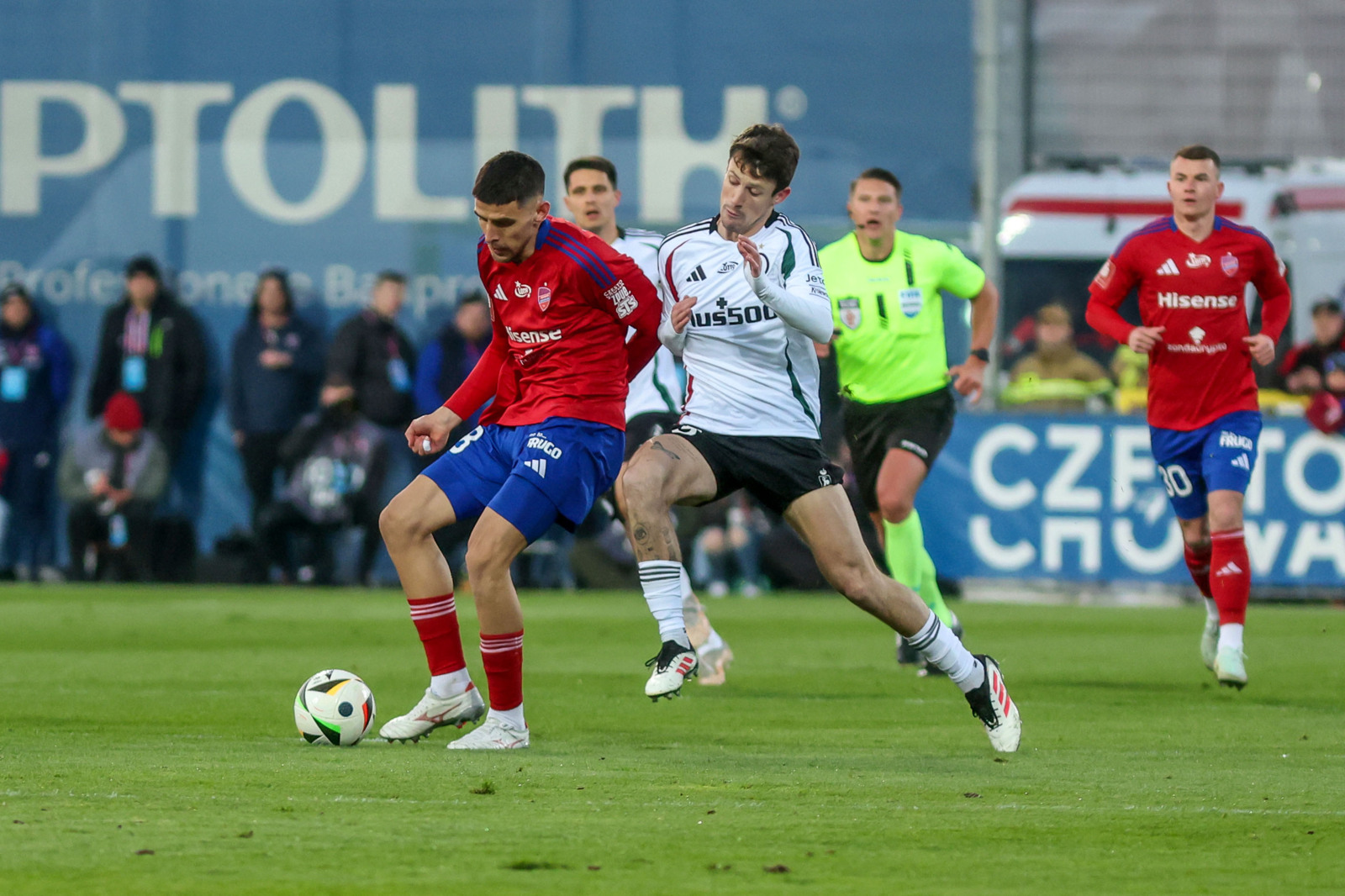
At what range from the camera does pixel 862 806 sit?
18.9 ft

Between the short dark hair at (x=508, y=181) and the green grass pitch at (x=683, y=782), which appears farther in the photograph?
the short dark hair at (x=508, y=181)

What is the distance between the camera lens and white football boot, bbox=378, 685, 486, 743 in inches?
283

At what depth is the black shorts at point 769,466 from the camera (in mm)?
7281

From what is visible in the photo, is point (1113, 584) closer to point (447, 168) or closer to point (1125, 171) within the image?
point (1125, 171)

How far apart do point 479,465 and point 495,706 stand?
840 mm

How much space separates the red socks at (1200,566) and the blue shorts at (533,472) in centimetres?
438

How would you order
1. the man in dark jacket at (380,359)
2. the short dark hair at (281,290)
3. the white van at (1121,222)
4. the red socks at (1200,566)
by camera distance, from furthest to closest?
the white van at (1121,222) < the short dark hair at (281,290) < the man in dark jacket at (380,359) < the red socks at (1200,566)

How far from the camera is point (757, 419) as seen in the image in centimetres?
746

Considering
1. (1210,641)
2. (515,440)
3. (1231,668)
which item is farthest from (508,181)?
(1210,641)

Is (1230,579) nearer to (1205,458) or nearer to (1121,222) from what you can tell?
(1205,458)

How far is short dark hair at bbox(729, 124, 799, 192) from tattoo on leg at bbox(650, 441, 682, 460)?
104 centimetres

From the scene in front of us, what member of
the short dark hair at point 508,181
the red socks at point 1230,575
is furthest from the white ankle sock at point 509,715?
the red socks at point 1230,575

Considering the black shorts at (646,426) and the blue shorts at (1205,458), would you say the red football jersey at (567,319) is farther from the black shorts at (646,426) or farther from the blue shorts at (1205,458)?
the blue shorts at (1205,458)

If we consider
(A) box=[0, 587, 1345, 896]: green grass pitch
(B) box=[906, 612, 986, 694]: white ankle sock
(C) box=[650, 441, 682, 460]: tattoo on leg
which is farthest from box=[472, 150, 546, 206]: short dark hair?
(B) box=[906, 612, 986, 694]: white ankle sock
